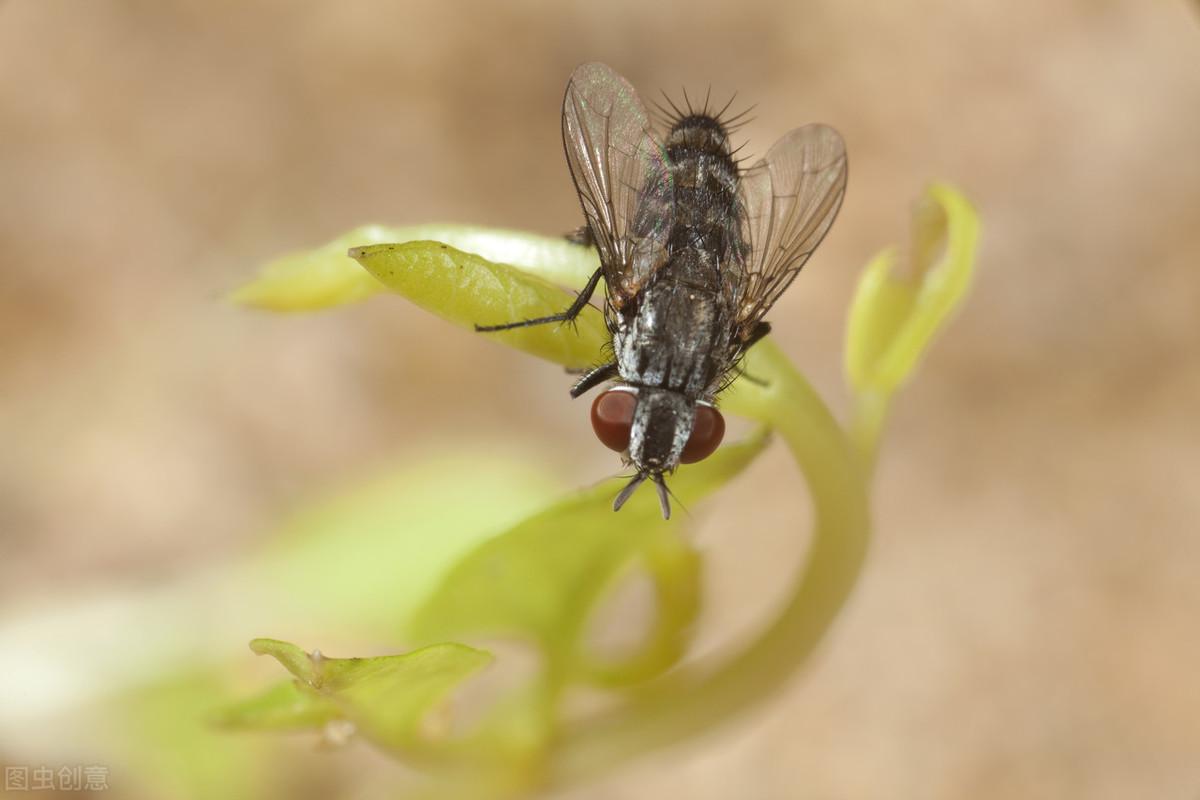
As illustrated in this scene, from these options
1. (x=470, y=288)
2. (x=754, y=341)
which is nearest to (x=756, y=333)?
(x=754, y=341)

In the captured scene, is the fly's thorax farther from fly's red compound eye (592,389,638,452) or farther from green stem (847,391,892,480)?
green stem (847,391,892,480)

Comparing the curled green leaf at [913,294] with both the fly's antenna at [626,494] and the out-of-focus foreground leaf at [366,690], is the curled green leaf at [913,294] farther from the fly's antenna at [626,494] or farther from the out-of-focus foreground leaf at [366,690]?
the out-of-focus foreground leaf at [366,690]

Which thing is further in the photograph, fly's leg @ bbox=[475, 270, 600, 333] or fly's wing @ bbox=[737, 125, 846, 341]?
fly's wing @ bbox=[737, 125, 846, 341]

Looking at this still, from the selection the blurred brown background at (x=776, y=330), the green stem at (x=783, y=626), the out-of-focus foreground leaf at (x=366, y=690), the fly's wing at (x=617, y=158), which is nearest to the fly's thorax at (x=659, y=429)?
the green stem at (x=783, y=626)

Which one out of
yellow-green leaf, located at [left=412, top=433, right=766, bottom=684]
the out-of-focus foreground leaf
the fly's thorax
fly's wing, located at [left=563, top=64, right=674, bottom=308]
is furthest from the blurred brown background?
fly's wing, located at [left=563, top=64, right=674, bottom=308]

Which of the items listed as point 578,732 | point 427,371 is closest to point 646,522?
point 578,732

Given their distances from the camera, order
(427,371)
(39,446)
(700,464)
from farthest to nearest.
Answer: (427,371), (39,446), (700,464)

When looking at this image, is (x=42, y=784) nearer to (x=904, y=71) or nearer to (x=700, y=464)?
(x=700, y=464)
